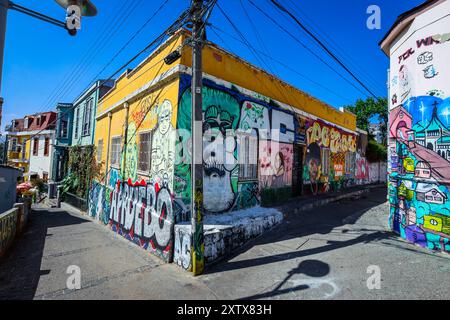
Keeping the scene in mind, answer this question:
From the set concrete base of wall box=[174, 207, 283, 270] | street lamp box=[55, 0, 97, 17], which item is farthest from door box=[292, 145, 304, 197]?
street lamp box=[55, 0, 97, 17]

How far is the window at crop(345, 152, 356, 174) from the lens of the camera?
1342cm

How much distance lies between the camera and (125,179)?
8.02 m

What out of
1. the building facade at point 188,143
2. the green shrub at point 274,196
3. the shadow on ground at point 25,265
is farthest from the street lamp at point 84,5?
the green shrub at point 274,196

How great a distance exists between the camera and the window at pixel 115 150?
29.4 ft

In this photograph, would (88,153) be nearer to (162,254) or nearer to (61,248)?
(61,248)

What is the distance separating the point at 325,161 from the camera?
11.4 metres

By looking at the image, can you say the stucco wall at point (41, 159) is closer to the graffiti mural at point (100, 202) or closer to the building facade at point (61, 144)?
the building facade at point (61, 144)

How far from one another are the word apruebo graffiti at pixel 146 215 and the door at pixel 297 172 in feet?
19.2

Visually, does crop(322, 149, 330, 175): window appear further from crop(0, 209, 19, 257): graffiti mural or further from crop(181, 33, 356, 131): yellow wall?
crop(0, 209, 19, 257): graffiti mural

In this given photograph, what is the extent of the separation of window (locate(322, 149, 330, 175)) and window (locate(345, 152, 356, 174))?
2.60 meters

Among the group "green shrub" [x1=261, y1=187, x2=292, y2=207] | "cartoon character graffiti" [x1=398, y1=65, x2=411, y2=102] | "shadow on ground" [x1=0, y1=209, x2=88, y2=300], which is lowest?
"shadow on ground" [x1=0, y1=209, x2=88, y2=300]

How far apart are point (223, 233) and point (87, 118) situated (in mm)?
14835

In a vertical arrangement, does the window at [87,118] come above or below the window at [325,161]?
above

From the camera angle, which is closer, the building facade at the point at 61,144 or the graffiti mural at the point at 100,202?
the graffiti mural at the point at 100,202
